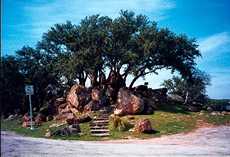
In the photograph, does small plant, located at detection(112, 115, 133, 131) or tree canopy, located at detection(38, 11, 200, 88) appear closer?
small plant, located at detection(112, 115, 133, 131)

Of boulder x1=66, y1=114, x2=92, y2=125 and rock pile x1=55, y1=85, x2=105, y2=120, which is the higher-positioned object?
rock pile x1=55, y1=85, x2=105, y2=120

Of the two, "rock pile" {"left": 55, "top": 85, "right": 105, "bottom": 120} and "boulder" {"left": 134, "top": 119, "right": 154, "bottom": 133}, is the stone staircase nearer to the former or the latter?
"boulder" {"left": 134, "top": 119, "right": 154, "bottom": 133}

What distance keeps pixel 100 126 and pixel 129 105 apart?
6439mm

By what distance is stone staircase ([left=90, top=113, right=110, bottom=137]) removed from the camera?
1006 inches

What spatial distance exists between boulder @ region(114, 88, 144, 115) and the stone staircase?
4.94 feet

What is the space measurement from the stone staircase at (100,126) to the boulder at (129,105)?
1.51 m

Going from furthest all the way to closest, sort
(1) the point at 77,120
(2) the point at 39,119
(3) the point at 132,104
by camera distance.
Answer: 1. (2) the point at 39,119
2. (3) the point at 132,104
3. (1) the point at 77,120

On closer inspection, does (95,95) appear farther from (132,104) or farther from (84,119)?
(84,119)

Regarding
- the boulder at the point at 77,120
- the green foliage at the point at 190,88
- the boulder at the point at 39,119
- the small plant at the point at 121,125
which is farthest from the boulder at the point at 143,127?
the green foliage at the point at 190,88

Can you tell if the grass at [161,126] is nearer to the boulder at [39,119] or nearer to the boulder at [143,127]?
the boulder at [143,127]

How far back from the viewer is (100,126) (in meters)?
27.9

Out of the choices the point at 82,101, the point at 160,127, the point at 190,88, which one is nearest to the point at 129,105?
the point at 82,101

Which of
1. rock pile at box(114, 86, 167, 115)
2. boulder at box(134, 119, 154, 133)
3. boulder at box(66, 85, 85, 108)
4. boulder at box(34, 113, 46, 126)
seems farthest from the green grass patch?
boulder at box(66, 85, 85, 108)

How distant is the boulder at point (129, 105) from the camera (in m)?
33.2
